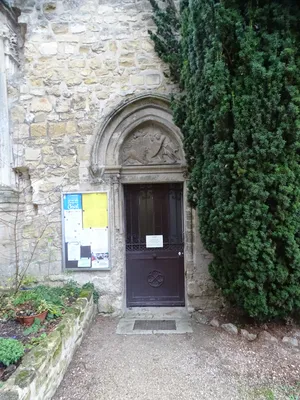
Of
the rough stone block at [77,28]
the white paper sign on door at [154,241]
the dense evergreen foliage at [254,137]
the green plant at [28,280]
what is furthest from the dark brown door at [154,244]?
the rough stone block at [77,28]

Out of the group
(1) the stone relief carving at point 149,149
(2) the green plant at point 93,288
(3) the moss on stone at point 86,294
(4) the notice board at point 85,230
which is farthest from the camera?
(1) the stone relief carving at point 149,149

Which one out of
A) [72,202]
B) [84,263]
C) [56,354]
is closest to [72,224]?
[72,202]

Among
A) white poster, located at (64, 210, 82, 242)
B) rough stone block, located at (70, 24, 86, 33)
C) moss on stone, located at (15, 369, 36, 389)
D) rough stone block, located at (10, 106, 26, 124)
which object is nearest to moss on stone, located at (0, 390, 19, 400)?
moss on stone, located at (15, 369, 36, 389)

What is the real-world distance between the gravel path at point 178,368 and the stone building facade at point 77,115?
0.93 m

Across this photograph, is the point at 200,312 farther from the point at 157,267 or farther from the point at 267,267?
the point at 267,267

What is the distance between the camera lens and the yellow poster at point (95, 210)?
418cm

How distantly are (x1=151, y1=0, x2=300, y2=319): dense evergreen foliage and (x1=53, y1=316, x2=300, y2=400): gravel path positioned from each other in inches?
20.0

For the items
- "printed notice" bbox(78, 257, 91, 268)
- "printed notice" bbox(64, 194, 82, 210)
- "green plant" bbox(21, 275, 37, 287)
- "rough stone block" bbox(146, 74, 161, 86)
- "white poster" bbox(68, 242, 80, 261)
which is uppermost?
"rough stone block" bbox(146, 74, 161, 86)

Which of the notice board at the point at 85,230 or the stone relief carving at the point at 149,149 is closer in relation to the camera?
the notice board at the point at 85,230

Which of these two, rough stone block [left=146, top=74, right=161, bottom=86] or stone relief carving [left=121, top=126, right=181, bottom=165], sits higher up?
rough stone block [left=146, top=74, right=161, bottom=86]

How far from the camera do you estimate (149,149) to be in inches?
171

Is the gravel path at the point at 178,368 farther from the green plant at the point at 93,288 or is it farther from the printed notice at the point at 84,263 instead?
the printed notice at the point at 84,263

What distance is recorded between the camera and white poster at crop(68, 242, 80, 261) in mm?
4195

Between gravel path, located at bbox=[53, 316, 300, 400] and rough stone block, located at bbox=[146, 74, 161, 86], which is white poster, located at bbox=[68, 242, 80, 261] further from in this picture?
rough stone block, located at bbox=[146, 74, 161, 86]
